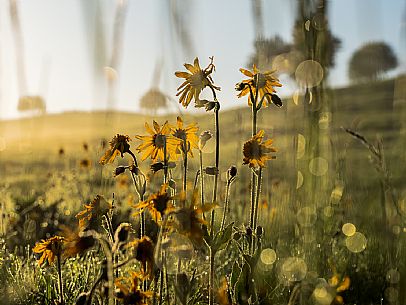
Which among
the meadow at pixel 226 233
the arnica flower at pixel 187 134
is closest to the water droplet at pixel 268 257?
the meadow at pixel 226 233

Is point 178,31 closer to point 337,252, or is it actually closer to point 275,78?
point 275,78

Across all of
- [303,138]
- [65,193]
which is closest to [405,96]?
[303,138]

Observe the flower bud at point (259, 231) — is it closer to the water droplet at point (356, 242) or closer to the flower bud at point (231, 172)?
the flower bud at point (231, 172)

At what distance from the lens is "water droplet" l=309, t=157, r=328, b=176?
105 centimetres

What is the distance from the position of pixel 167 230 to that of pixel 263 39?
53 cm

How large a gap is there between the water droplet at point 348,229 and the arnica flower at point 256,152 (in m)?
1.13

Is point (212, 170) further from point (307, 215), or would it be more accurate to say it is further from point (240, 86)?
point (307, 215)

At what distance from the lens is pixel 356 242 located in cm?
249

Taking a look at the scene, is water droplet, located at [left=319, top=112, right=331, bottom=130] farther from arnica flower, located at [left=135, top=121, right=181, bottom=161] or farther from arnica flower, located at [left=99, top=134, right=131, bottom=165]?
arnica flower, located at [left=99, top=134, right=131, bottom=165]

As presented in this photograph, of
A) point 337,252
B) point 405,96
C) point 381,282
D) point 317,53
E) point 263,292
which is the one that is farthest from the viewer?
point 337,252

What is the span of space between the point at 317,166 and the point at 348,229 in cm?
169

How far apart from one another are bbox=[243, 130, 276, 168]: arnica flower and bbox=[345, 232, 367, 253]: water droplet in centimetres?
96

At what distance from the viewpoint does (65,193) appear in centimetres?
501

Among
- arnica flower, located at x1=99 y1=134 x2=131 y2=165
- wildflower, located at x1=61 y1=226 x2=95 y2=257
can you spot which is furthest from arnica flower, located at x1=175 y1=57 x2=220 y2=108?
wildflower, located at x1=61 y1=226 x2=95 y2=257
